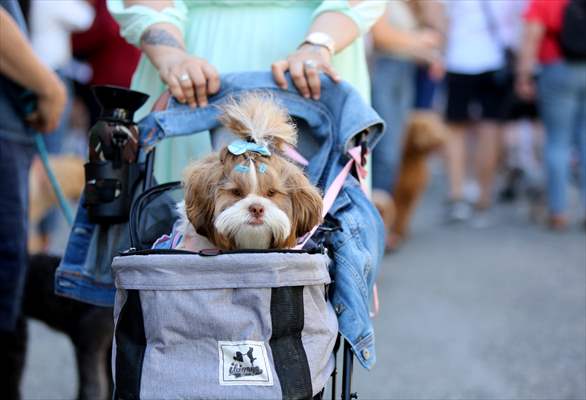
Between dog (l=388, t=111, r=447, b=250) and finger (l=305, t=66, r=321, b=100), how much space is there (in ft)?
→ 15.0

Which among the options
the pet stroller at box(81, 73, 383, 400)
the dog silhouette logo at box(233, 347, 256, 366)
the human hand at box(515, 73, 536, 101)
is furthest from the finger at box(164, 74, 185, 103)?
the human hand at box(515, 73, 536, 101)

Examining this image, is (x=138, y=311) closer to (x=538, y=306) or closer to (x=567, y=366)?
(x=567, y=366)

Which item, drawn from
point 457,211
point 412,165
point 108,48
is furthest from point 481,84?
point 108,48

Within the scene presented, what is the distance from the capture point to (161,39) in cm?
286

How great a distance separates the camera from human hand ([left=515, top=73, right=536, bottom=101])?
748cm

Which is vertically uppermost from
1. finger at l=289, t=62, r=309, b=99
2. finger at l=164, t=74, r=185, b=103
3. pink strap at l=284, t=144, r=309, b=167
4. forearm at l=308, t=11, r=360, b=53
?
forearm at l=308, t=11, r=360, b=53

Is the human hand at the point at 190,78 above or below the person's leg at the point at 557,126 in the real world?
above

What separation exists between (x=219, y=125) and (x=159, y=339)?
0.96 m

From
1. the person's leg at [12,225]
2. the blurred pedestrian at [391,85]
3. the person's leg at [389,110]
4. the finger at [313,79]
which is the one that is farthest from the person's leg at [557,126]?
the person's leg at [12,225]

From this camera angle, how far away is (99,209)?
2.71m

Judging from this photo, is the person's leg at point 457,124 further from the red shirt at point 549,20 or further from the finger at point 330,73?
the finger at point 330,73

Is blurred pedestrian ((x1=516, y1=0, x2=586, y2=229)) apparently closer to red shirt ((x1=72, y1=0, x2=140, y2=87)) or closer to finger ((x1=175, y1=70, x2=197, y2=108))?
red shirt ((x1=72, y1=0, x2=140, y2=87))

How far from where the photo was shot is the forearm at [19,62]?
10.2ft

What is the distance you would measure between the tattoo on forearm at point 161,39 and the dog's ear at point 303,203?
769 mm
